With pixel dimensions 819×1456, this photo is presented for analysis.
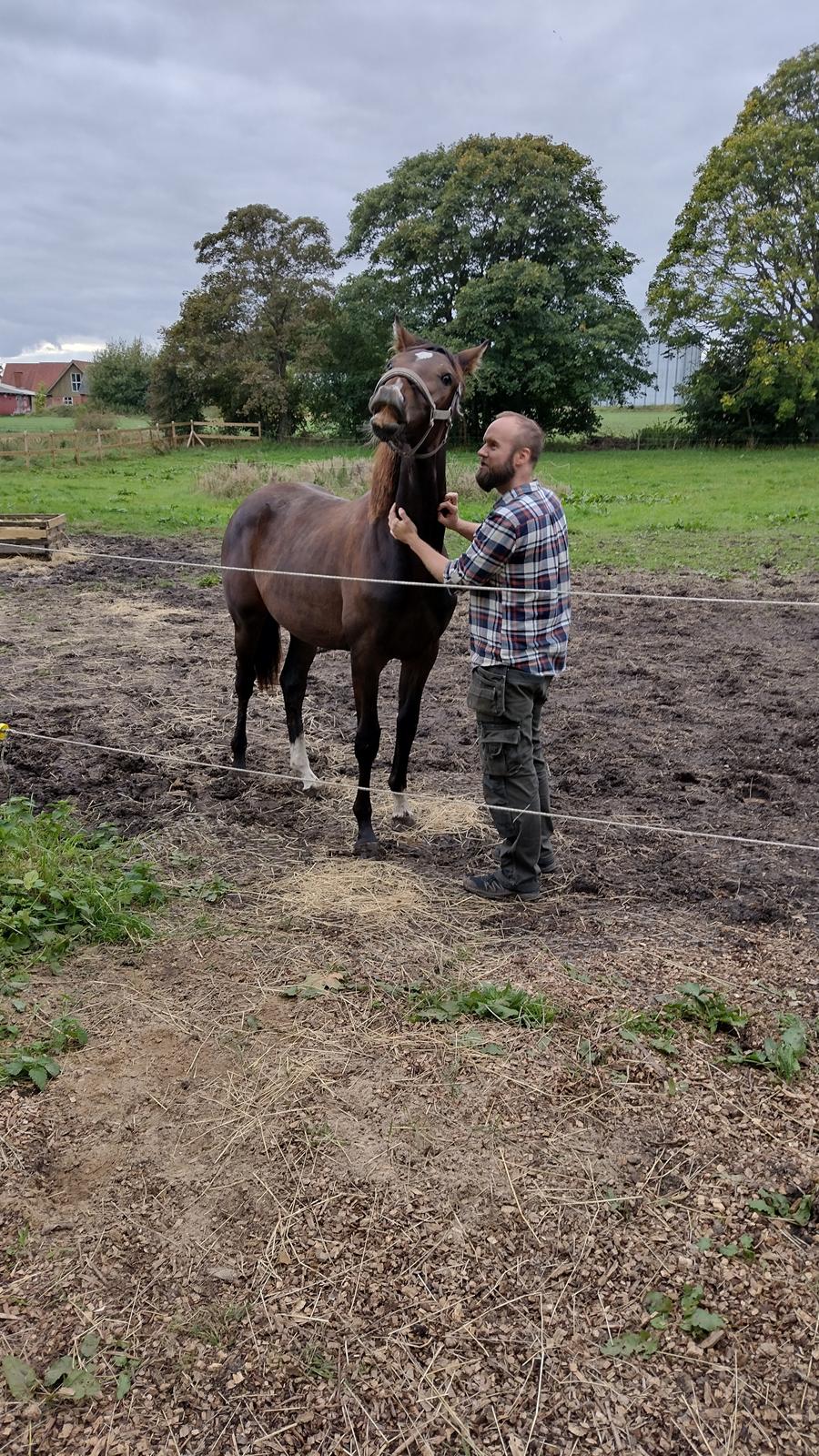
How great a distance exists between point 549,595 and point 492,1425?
2.70 metres

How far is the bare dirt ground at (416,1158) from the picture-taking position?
6.24 feet

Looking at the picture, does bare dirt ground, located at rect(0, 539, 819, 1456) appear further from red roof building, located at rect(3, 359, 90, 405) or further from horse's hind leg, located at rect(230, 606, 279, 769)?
red roof building, located at rect(3, 359, 90, 405)

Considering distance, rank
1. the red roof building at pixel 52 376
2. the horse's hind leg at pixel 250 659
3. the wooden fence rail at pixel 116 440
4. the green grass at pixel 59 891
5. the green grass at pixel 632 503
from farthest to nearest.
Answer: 1. the red roof building at pixel 52 376
2. the wooden fence rail at pixel 116 440
3. the green grass at pixel 632 503
4. the horse's hind leg at pixel 250 659
5. the green grass at pixel 59 891

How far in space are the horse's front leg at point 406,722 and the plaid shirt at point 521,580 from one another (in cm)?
80

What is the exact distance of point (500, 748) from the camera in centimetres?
386

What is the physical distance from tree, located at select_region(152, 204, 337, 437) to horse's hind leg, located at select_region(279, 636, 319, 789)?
3967 centimetres

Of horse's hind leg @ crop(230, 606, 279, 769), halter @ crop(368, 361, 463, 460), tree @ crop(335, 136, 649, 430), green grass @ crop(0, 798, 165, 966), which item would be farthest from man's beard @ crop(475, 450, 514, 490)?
tree @ crop(335, 136, 649, 430)

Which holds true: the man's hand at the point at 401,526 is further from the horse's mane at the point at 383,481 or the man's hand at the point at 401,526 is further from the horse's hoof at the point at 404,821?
the horse's hoof at the point at 404,821

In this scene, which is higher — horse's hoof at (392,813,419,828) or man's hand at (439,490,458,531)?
man's hand at (439,490,458,531)

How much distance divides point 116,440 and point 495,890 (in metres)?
36.1

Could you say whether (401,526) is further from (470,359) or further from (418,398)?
(470,359)

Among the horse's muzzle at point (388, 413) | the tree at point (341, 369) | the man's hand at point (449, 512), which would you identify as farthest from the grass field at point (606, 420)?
the horse's muzzle at point (388, 413)

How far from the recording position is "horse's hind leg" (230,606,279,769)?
5730 millimetres

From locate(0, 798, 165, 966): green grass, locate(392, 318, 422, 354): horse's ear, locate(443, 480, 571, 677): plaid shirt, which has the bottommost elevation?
locate(0, 798, 165, 966): green grass
